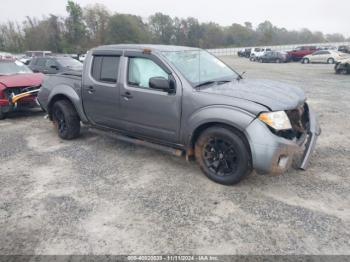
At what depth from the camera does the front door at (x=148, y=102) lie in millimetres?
4094

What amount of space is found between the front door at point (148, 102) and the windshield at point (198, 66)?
21 cm

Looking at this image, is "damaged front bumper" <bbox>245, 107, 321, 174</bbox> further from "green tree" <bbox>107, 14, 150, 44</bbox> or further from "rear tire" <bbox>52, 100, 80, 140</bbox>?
"green tree" <bbox>107, 14, 150, 44</bbox>

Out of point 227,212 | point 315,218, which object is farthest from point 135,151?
point 315,218

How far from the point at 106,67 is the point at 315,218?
3.66 metres

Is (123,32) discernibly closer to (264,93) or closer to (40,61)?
(40,61)

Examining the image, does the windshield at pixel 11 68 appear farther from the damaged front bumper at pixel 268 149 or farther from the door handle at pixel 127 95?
the damaged front bumper at pixel 268 149

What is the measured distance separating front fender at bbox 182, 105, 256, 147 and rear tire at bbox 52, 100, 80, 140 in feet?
8.47

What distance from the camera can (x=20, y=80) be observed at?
7.68 m

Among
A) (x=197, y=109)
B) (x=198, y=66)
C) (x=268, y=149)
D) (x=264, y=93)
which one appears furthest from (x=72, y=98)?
(x=268, y=149)

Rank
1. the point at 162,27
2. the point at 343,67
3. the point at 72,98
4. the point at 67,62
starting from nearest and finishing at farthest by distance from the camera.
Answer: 1. the point at 72,98
2. the point at 67,62
3. the point at 343,67
4. the point at 162,27

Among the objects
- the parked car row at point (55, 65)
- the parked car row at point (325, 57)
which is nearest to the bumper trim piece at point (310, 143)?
the parked car row at point (55, 65)

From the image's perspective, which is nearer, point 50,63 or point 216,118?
point 216,118

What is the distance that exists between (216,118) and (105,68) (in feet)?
7.20

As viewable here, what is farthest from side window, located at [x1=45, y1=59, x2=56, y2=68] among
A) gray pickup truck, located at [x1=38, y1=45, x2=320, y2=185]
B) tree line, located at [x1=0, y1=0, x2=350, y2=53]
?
tree line, located at [x1=0, y1=0, x2=350, y2=53]
